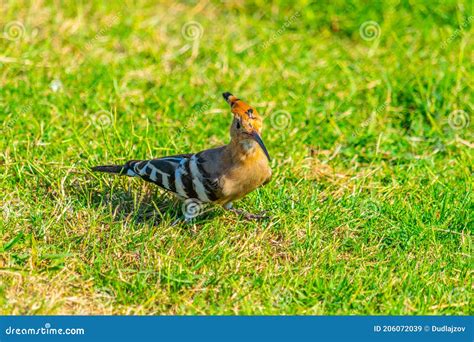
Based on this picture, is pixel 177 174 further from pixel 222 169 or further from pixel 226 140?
pixel 226 140

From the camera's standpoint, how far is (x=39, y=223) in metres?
4.95

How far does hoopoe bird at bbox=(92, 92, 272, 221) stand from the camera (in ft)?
16.3

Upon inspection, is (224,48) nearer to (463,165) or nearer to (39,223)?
(463,165)

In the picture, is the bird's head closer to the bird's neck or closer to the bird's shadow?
the bird's neck

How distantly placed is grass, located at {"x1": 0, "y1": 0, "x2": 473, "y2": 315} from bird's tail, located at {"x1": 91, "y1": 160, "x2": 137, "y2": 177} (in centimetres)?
12

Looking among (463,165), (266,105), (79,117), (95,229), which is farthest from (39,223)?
(463,165)

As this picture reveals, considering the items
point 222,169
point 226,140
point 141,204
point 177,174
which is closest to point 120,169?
point 141,204

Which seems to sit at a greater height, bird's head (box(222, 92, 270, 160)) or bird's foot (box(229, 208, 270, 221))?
bird's head (box(222, 92, 270, 160))

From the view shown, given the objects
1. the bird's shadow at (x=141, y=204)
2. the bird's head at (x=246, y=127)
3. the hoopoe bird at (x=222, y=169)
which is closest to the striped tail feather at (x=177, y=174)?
the hoopoe bird at (x=222, y=169)

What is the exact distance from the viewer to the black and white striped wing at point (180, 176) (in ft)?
16.6

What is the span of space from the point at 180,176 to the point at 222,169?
28 cm

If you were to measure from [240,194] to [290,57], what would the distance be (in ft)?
9.41

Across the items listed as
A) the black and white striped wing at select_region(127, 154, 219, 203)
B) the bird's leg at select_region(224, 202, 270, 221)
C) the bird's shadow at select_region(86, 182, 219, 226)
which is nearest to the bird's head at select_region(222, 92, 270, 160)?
the black and white striped wing at select_region(127, 154, 219, 203)

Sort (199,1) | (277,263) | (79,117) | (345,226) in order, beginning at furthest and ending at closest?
(199,1) → (79,117) → (345,226) → (277,263)
